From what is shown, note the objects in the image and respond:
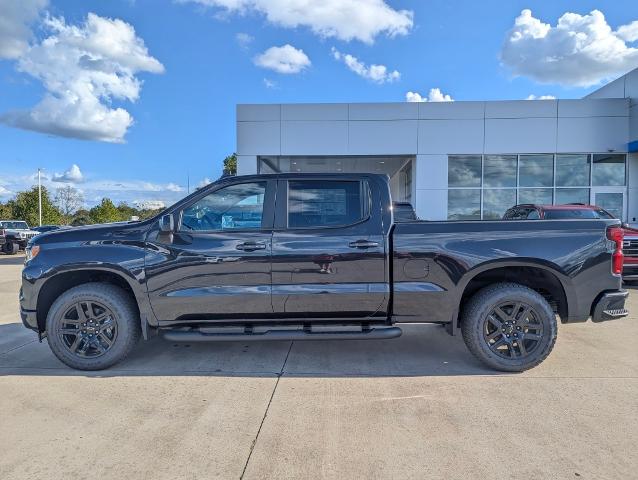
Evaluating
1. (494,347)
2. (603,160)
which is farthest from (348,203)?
(603,160)

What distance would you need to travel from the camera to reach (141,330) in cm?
432

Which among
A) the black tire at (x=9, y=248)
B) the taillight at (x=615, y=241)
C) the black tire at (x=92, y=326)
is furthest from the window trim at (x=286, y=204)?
the black tire at (x=9, y=248)

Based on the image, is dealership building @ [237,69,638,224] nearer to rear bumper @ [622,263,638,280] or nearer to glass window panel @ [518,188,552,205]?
glass window panel @ [518,188,552,205]

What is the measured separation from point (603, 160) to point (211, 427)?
1736cm

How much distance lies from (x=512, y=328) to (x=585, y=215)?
690 centimetres

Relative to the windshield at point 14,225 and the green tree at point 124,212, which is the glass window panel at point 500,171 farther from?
the green tree at point 124,212

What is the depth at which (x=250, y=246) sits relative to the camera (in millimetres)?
4145

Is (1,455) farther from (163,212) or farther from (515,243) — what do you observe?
(515,243)

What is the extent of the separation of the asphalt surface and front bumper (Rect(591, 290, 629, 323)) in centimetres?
57

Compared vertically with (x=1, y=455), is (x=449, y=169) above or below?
above

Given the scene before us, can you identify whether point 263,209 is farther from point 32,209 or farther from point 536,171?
point 32,209

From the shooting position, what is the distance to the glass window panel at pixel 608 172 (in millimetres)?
15797

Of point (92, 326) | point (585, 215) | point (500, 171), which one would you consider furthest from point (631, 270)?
point (92, 326)

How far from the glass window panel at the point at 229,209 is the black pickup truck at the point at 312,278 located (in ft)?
0.07
